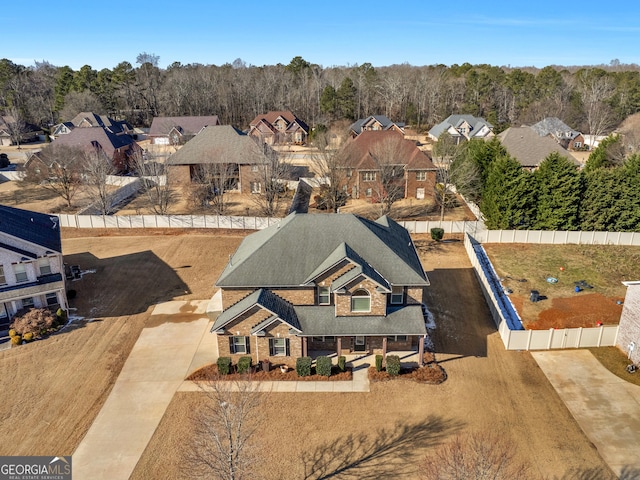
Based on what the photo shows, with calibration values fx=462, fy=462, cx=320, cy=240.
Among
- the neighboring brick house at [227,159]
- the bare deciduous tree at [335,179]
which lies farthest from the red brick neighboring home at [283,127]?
the bare deciduous tree at [335,179]

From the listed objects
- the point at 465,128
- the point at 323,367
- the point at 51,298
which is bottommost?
the point at 323,367

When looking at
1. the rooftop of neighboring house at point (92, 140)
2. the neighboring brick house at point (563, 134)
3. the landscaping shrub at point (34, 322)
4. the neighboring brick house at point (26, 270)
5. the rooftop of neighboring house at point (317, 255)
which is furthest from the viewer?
the neighboring brick house at point (563, 134)

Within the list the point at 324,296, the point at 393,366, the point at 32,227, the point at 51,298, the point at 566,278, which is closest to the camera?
the point at 393,366

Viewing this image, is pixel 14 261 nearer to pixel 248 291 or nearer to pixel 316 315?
pixel 248 291

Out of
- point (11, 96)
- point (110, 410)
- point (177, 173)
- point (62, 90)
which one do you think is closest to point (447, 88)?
point (177, 173)

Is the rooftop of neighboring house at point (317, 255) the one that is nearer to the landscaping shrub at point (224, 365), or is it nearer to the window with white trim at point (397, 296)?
the window with white trim at point (397, 296)

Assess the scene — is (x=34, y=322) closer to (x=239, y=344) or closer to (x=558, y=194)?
(x=239, y=344)

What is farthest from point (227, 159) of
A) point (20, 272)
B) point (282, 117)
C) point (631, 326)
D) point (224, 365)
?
point (631, 326)
